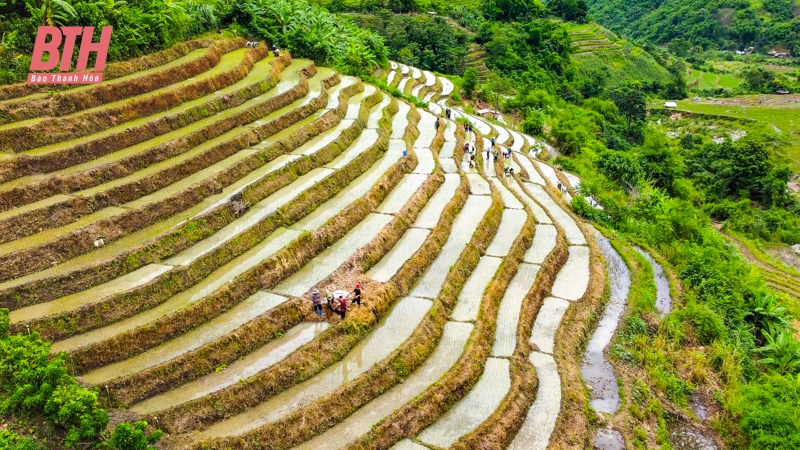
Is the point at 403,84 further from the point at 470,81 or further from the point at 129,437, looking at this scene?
the point at 129,437

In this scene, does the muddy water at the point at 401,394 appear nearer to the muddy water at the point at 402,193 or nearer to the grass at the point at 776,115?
the muddy water at the point at 402,193

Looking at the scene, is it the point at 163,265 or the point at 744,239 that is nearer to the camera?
the point at 163,265

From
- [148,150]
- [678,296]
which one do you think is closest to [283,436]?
[148,150]

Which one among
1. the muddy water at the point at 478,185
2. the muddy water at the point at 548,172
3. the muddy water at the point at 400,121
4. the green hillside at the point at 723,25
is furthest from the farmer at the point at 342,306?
the green hillside at the point at 723,25

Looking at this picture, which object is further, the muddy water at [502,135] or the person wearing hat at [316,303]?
the muddy water at [502,135]

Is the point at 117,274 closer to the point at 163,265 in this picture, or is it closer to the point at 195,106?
the point at 163,265
